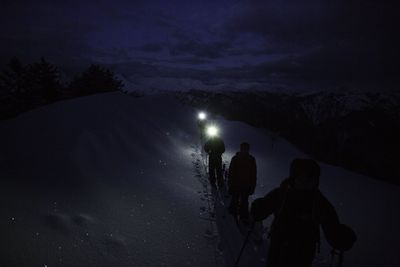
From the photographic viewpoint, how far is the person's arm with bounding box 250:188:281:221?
3.53 meters

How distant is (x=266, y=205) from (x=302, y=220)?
0.53 m

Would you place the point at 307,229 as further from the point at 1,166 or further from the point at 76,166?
the point at 1,166

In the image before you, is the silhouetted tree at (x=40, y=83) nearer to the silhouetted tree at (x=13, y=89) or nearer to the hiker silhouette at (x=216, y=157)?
the silhouetted tree at (x=13, y=89)

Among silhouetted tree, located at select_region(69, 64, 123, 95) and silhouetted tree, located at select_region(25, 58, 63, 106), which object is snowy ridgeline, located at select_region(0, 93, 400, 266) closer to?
silhouetted tree, located at select_region(69, 64, 123, 95)

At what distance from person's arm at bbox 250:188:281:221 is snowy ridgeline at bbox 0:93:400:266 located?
214 centimetres

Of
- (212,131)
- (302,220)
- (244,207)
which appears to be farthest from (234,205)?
(212,131)

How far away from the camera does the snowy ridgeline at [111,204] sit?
466cm

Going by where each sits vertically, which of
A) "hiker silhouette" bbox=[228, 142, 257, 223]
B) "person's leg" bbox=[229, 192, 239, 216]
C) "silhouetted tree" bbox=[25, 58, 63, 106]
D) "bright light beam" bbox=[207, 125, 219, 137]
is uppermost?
"silhouetted tree" bbox=[25, 58, 63, 106]

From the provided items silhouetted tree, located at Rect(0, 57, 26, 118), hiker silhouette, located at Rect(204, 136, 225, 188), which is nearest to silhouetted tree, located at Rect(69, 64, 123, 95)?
silhouetted tree, located at Rect(0, 57, 26, 118)

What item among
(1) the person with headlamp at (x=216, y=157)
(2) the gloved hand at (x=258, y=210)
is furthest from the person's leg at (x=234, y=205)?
(2) the gloved hand at (x=258, y=210)

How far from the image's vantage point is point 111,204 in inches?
248

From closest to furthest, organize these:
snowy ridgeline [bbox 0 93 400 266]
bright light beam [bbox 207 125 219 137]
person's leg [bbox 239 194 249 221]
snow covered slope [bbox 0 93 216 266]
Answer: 1. snow covered slope [bbox 0 93 216 266]
2. snowy ridgeline [bbox 0 93 400 266]
3. person's leg [bbox 239 194 249 221]
4. bright light beam [bbox 207 125 219 137]

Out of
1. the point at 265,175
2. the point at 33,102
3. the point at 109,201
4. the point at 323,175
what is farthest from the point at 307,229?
the point at 33,102

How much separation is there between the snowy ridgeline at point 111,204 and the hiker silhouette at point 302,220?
219cm
